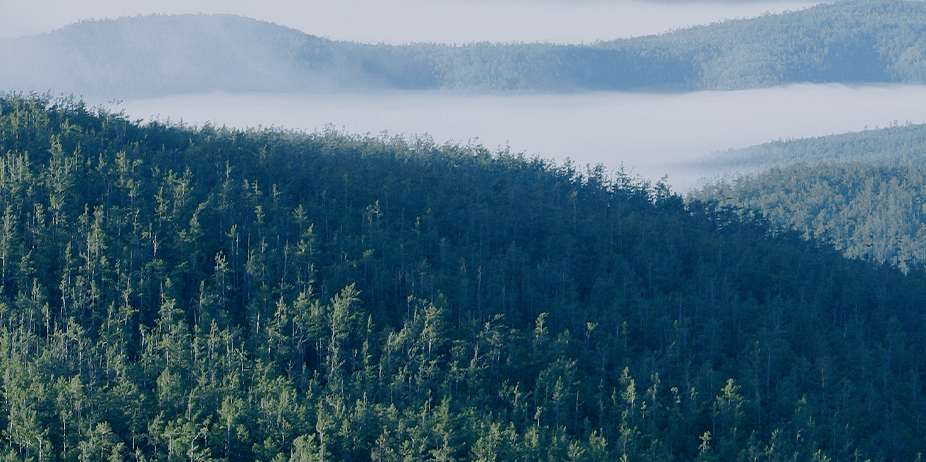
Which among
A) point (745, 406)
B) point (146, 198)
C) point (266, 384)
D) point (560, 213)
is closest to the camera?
point (266, 384)

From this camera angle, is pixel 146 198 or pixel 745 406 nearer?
pixel 745 406

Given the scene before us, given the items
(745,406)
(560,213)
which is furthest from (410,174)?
(745,406)

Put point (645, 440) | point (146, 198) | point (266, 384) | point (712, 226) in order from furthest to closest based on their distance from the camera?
point (712, 226)
point (146, 198)
point (645, 440)
point (266, 384)

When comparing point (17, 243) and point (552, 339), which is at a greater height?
point (17, 243)

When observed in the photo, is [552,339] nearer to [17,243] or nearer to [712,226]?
[17,243]
